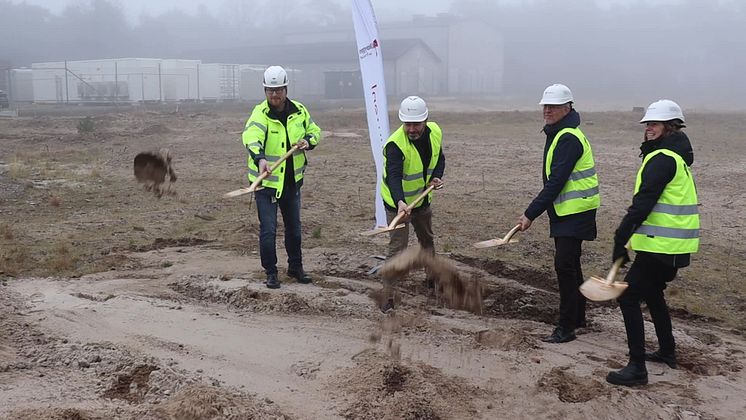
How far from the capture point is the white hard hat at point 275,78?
23.5 ft

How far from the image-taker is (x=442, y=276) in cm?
716

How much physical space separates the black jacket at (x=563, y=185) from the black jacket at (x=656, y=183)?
28.1 inches

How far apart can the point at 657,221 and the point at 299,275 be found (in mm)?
3766

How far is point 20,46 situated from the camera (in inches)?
3172

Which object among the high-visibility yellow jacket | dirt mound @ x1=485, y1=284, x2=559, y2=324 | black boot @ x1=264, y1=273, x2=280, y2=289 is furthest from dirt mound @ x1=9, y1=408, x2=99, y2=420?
dirt mound @ x1=485, y1=284, x2=559, y2=324

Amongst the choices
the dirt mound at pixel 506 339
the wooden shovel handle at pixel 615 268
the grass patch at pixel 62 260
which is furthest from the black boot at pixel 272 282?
the wooden shovel handle at pixel 615 268

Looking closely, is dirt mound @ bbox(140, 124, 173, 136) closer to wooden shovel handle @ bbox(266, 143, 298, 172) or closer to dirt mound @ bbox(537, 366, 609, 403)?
wooden shovel handle @ bbox(266, 143, 298, 172)

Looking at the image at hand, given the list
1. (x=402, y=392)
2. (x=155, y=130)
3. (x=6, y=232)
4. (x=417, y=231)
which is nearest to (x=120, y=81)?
(x=155, y=130)

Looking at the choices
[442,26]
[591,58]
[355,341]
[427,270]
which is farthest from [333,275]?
[591,58]

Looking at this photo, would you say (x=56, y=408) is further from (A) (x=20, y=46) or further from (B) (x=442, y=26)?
(A) (x=20, y=46)

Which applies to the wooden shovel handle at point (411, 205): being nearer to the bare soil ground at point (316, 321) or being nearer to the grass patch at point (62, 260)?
the bare soil ground at point (316, 321)

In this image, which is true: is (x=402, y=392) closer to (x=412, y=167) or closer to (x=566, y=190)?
(x=566, y=190)

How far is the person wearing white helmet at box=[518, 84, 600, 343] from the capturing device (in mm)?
5941

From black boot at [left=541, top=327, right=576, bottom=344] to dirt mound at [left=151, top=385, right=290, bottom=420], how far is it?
248cm
